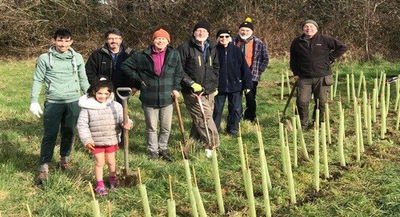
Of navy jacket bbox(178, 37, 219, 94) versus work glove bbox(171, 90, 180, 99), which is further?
navy jacket bbox(178, 37, 219, 94)

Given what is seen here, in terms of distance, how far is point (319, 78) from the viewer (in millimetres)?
6051

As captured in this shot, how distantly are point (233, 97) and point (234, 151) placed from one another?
0.85 m

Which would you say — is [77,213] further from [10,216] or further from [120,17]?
[120,17]

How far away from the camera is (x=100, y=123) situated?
159 inches

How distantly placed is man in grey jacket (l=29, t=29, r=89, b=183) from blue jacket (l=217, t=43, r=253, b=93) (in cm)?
177

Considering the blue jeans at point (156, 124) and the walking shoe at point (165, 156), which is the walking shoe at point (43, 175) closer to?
the blue jeans at point (156, 124)

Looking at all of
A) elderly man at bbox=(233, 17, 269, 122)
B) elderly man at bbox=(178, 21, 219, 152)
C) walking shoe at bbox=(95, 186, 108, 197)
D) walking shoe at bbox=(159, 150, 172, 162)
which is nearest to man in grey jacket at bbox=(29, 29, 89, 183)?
walking shoe at bbox=(95, 186, 108, 197)

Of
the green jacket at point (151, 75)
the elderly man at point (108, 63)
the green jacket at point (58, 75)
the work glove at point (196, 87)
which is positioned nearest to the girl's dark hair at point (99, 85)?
the green jacket at point (58, 75)

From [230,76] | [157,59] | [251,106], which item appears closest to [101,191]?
[157,59]

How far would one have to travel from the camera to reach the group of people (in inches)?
161

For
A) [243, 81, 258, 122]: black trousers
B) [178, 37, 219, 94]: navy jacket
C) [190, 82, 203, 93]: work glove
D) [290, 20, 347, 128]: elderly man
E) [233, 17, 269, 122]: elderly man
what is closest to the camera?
[190, 82, 203, 93]: work glove

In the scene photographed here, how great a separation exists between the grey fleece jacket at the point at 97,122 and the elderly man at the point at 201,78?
1.19 metres

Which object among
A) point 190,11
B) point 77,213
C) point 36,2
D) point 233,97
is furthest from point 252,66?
point 36,2

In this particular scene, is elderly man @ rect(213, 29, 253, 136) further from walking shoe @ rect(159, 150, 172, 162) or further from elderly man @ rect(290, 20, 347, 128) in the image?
walking shoe @ rect(159, 150, 172, 162)
